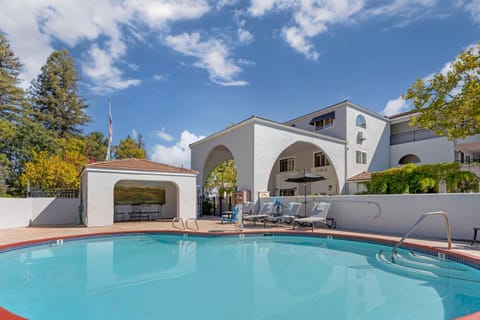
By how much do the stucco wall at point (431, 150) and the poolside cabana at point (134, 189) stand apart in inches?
735

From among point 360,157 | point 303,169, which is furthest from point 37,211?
point 360,157

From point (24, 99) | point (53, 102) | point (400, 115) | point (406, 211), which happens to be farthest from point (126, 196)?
point (400, 115)

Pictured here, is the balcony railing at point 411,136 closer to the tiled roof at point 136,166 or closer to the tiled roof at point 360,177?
the tiled roof at point 360,177

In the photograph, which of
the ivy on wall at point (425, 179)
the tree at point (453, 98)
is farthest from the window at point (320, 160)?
the tree at point (453, 98)

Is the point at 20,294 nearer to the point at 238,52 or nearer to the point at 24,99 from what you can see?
the point at 238,52

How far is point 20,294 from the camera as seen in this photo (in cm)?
526

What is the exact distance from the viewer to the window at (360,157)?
23.0m

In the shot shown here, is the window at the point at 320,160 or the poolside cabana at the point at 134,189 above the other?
the window at the point at 320,160

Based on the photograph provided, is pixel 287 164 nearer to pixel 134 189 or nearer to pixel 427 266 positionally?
pixel 134 189

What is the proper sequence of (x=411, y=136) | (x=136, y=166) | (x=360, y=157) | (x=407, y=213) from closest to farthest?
(x=407, y=213), (x=136, y=166), (x=360, y=157), (x=411, y=136)

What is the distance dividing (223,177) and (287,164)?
20.2 feet

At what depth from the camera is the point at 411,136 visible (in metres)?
24.6

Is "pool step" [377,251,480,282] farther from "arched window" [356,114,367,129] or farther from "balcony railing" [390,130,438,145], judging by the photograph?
"balcony railing" [390,130,438,145]

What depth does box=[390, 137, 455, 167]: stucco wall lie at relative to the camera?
2133cm
